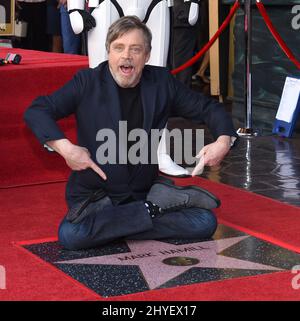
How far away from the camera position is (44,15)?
10.9m

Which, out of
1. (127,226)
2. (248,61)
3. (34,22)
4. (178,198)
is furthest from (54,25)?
(127,226)

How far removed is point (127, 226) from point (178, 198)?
0.32 metres

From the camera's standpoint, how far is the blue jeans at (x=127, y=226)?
438 centimetres

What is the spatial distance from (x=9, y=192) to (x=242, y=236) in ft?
5.70

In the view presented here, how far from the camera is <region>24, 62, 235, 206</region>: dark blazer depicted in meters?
4.51

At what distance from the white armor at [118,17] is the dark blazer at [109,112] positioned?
1149 millimetres

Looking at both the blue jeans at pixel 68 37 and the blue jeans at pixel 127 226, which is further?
the blue jeans at pixel 68 37

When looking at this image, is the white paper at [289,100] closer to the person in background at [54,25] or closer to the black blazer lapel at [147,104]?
the black blazer lapel at [147,104]

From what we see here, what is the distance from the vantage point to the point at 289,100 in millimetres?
7688

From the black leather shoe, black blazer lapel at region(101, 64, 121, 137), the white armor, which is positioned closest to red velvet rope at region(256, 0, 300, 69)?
the white armor

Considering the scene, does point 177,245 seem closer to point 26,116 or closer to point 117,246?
point 117,246

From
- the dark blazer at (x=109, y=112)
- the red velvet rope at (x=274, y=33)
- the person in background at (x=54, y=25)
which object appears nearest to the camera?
the dark blazer at (x=109, y=112)

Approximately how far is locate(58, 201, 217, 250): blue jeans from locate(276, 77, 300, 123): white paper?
3246 millimetres

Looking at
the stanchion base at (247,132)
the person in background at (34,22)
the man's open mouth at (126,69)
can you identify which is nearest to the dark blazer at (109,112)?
the man's open mouth at (126,69)
